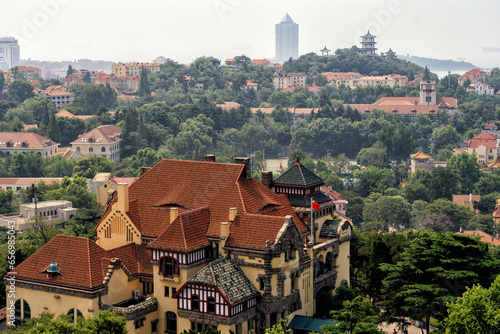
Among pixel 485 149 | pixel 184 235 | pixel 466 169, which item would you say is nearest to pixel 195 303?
pixel 184 235

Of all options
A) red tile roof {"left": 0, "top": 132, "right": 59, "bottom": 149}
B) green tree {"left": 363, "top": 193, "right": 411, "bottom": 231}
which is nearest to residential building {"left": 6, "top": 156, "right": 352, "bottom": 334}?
green tree {"left": 363, "top": 193, "right": 411, "bottom": 231}

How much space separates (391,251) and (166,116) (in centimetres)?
12821

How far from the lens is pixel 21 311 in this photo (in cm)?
5003

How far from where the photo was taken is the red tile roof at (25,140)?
530ft

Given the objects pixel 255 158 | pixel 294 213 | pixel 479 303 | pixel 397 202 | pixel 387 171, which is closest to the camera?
pixel 479 303

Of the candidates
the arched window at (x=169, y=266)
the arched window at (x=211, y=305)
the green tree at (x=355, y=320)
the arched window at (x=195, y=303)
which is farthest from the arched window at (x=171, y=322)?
the green tree at (x=355, y=320)

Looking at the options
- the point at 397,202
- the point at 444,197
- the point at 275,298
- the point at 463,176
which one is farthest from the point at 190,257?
the point at 463,176

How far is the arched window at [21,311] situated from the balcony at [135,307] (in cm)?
566

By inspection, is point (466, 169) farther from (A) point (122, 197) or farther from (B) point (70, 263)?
(B) point (70, 263)

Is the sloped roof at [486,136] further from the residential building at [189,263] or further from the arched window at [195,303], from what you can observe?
the arched window at [195,303]

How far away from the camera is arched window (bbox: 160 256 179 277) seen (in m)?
49.0

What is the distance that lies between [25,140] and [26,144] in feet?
4.89

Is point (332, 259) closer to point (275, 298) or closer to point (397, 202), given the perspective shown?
point (275, 298)

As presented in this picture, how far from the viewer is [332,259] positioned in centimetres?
5750
